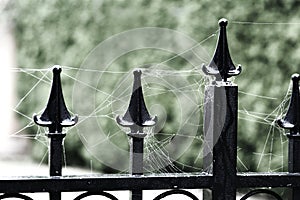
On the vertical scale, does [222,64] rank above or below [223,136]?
above

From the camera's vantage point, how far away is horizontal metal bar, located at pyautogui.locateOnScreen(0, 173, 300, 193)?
137cm

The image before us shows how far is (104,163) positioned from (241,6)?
50.6 inches

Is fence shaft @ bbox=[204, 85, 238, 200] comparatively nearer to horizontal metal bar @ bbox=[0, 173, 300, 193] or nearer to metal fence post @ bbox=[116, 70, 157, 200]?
horizontal metal bar @ bbox=[0, 173, 300, 193]

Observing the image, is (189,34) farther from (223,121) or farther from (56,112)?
(56,112)

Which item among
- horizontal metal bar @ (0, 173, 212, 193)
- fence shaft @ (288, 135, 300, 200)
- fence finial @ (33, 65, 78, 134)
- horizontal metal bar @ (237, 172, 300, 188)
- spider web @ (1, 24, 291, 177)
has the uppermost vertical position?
spider web @ (1, 24, 291, 177)

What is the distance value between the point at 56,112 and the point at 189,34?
91.6 inches

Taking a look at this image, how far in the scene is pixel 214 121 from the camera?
148 cm

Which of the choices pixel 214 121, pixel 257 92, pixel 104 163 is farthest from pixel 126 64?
pixel 214 121

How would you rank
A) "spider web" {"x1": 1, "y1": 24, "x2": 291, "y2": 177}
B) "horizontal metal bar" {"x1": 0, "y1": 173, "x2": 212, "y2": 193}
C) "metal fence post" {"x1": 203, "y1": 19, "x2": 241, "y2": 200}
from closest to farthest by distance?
"horizontal metal bar" {"x1": 0, "y1": 173, "x2": 212, "y2": 193}, "metal fence post" {"x1": 203, "y1": 19, "x2": 241, "y2": 200}, "spider web" {"x1": 1, "y1": 24, "x2": 291, "y2": 177}

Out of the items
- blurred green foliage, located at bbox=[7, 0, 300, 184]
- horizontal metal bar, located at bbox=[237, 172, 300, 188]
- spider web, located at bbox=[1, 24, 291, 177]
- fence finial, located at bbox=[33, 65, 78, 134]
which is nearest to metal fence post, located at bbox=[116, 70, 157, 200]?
fence finial, located at bbox=[33, 65, 78, 134]

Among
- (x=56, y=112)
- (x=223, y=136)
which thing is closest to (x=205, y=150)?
(x=223, y=136)

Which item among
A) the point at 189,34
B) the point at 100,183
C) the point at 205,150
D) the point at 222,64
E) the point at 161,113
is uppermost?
the point at 189,34

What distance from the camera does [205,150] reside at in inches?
59.9

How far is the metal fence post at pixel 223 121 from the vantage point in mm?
1475
